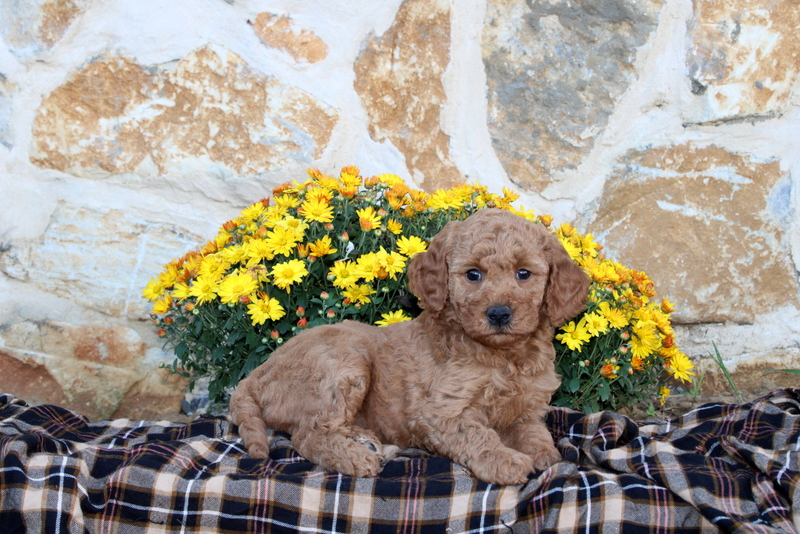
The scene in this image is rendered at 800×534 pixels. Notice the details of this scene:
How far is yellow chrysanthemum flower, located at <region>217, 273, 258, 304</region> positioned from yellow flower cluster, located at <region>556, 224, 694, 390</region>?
1363 mm

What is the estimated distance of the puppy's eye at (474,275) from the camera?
97.1 inches

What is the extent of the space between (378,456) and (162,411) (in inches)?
70.3

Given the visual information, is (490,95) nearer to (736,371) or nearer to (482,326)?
(482,326)

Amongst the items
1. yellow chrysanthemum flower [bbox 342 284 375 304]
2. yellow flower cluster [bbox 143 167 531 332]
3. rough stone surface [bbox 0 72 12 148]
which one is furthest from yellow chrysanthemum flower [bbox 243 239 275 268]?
rough stone surface [bbox 0 72 12 148]

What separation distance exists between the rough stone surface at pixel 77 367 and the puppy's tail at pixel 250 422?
1262 mm

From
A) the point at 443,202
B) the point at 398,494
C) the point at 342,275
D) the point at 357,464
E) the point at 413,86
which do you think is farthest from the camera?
the point at 413,86

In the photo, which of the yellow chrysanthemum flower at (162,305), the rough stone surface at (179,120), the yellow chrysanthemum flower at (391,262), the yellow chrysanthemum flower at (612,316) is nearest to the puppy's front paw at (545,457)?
the yellow chrysanthemum flower at (612,316)

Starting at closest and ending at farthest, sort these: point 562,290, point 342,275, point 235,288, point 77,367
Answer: point 562,290 < point 235,288 < point 342,275 < point 77,367

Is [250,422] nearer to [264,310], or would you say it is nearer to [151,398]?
[264,310]

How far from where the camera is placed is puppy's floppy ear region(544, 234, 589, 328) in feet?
8.29

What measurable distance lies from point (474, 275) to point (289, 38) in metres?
1.97

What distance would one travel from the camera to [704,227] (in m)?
3.74

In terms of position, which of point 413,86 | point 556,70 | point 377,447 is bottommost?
point 377,447

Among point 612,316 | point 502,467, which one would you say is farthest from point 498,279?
point 612,316
